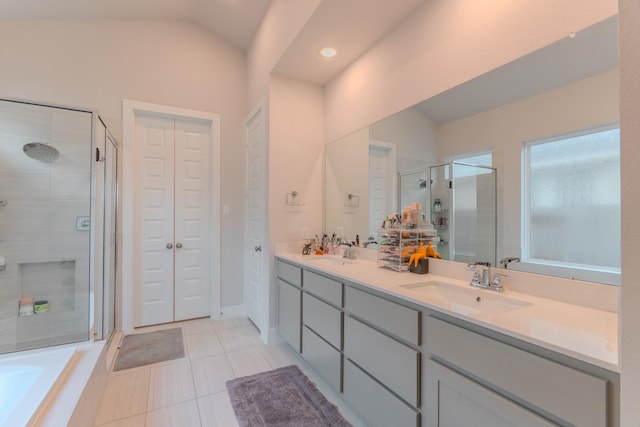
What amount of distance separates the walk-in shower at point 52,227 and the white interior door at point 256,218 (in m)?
1.34

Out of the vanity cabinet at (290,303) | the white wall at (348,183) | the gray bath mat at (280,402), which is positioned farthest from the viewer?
the white wall at (348,183)

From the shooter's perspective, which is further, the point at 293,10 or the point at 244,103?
the point at 244,103

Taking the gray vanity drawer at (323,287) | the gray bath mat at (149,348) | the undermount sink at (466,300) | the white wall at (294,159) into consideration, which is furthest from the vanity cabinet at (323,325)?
the gray bath mat at (149,348)

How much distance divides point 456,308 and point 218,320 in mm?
2988

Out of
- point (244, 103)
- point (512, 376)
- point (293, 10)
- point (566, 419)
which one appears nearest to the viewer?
point (566, 419)

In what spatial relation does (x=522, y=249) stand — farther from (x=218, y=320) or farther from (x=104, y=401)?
(x=218, y=320)

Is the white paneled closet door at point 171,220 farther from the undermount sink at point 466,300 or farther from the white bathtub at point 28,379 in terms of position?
the undermount sink at point 466,300

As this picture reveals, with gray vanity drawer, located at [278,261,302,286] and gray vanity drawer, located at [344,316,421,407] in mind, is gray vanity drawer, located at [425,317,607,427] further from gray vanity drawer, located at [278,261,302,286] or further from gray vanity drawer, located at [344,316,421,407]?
gray vanity drawer, located at [278,261,302,286]

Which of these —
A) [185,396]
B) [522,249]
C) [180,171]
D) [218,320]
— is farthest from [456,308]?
[180,171]

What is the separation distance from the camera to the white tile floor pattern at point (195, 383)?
5.88 feet

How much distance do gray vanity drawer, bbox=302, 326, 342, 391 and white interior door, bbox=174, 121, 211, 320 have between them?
1.75 meters

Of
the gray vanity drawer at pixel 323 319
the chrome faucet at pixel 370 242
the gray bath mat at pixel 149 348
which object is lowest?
the gray bath mat at pixel 149 348

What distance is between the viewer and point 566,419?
2.66 feet

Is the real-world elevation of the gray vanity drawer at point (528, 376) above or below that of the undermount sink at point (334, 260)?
below
